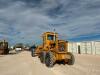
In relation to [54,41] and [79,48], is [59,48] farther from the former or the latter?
[79,48]

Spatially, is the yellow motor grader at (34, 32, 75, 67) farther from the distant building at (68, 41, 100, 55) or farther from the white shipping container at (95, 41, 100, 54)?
the distant building at (68, 41, 100, 55)

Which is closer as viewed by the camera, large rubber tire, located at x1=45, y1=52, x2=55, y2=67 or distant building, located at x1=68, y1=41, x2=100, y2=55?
large rubber tire, located at x1=45, y1=52, x2=55, y2=67

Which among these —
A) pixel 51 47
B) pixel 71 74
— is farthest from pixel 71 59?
pixel 71 74

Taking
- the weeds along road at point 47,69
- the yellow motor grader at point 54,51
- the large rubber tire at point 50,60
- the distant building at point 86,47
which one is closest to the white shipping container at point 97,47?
the distant building at point 86,47

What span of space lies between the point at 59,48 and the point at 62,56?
5.13ft

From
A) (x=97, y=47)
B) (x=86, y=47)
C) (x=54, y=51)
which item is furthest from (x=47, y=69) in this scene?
(x=86, y=47)

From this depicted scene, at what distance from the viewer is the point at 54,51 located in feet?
53.7

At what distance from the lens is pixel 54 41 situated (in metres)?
18.1

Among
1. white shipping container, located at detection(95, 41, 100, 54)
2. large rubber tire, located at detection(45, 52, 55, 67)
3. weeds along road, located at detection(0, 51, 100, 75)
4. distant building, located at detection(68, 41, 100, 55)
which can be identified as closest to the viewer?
weeds along road, located at detection(0, 51, 100, 75)

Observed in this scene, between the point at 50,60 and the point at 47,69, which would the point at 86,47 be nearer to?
the point at 50,60

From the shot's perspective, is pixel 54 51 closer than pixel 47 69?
No

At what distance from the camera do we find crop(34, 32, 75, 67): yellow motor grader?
1588 cm

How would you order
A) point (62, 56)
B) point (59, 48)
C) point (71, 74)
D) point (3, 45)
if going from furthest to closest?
point (3, 45)
point (59, 48)
point (62, 56)
point (71, 74)

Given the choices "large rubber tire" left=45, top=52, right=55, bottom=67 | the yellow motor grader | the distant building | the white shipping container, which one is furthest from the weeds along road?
the distant building
